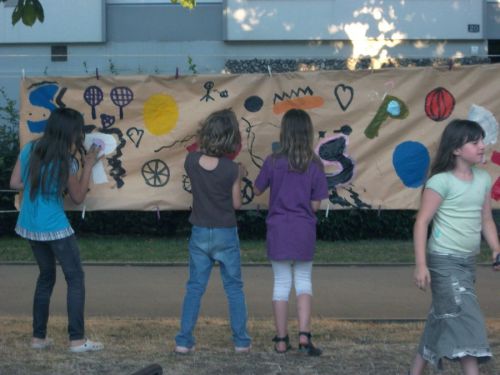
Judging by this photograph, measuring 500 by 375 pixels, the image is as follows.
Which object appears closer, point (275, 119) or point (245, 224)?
point (275, 119)

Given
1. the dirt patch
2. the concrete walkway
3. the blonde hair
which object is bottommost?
the dirt patch

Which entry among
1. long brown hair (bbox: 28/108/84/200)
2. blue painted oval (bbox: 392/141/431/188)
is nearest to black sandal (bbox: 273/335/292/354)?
long brown hair (bbox: 28/108/84/200)

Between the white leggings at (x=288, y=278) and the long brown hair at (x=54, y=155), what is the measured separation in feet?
5.39

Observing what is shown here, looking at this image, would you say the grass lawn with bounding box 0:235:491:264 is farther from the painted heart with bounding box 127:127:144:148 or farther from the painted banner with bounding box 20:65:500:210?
the painted heart with bounding box 127:127:144:148

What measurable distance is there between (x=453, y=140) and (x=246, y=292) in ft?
13.2

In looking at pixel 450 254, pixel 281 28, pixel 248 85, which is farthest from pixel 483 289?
pixel 281 28

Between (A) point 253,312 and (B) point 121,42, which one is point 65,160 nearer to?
(A) point 253,312

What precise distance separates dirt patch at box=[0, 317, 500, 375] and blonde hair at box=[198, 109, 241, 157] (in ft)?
4.89

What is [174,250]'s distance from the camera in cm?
1108

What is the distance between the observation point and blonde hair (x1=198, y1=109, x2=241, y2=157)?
19.8 feet

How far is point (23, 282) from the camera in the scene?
30.1ft

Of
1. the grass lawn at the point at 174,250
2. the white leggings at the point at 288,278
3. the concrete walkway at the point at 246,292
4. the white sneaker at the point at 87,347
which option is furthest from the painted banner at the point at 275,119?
the grass lawn at the point at 174,250

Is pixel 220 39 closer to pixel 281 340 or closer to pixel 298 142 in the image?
pixel 298 142

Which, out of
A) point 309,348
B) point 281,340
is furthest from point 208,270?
point 309,348
